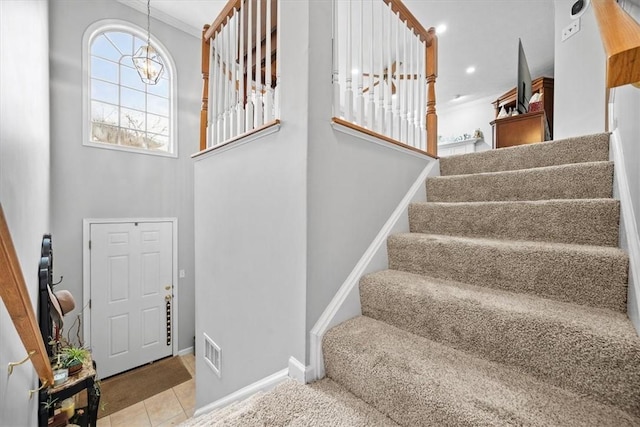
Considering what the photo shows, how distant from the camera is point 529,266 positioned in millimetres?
1101

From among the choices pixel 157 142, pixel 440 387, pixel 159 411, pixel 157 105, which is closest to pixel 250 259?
pixel 440 387

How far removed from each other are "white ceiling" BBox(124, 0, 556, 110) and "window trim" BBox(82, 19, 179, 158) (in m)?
0.30

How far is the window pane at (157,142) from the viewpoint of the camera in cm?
374

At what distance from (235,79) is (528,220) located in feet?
6.23

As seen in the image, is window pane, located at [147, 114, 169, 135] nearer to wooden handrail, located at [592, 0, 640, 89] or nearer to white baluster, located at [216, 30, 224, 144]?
white baluster, located at [216, 30, 224, 144]

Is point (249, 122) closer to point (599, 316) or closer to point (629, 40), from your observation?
point (629, 40)

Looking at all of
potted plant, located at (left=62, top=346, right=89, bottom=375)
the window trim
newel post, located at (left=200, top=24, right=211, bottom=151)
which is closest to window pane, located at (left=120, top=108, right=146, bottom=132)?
the window trim

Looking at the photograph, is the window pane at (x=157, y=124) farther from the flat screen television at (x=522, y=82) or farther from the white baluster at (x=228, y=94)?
the flat screen television at (x=522, y=82)

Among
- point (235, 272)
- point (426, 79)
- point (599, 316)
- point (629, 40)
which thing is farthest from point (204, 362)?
point (426, 79)

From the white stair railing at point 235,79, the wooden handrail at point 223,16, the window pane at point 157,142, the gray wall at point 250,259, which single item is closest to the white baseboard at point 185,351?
the gray wall at point 250,259

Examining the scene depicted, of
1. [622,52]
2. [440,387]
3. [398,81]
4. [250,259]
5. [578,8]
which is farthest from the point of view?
[578,8]

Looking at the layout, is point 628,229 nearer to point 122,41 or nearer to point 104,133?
point 104,133

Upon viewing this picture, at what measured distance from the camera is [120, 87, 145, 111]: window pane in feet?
11.8

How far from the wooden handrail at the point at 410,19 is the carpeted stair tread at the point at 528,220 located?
1.28 metres
